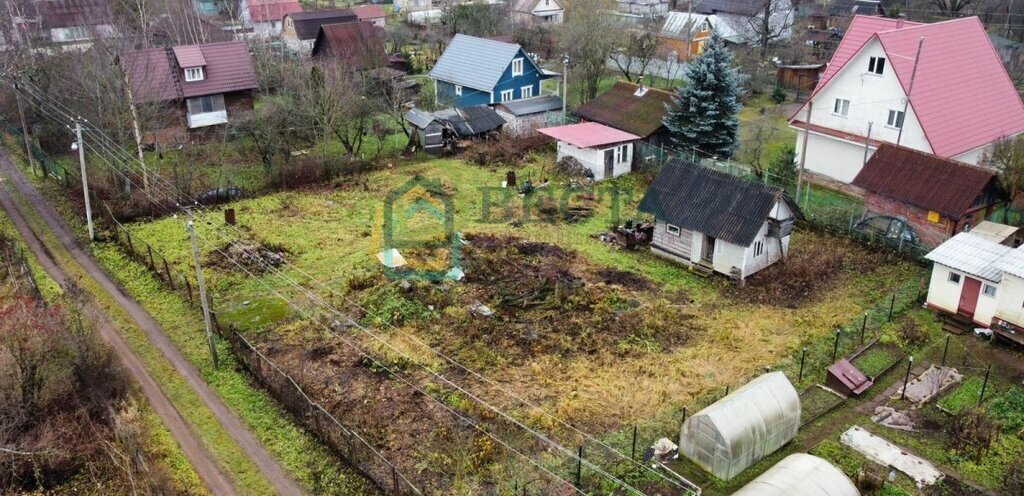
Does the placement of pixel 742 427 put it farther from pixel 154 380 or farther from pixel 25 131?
pixel 25 131

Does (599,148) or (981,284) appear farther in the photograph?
(599,148)

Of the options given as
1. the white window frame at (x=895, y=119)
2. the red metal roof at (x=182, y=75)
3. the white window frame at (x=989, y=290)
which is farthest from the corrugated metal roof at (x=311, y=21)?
the white window frame at (x=989, y=290)

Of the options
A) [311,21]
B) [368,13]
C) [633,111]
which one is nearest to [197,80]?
[311,21]

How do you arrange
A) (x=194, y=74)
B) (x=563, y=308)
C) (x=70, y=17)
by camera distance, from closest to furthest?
(x=563, y=308), (x=194, y=74), (x=70, y=17)

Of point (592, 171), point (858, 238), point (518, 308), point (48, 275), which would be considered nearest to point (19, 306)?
point (48, 275)

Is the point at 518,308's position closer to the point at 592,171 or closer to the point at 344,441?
the point at 344,441

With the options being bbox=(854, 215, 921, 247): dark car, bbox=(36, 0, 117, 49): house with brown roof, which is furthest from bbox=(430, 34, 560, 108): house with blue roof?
bbox=(36, 0, 117, 49): house with brown roof

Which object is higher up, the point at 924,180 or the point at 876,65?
the point at 876,65
